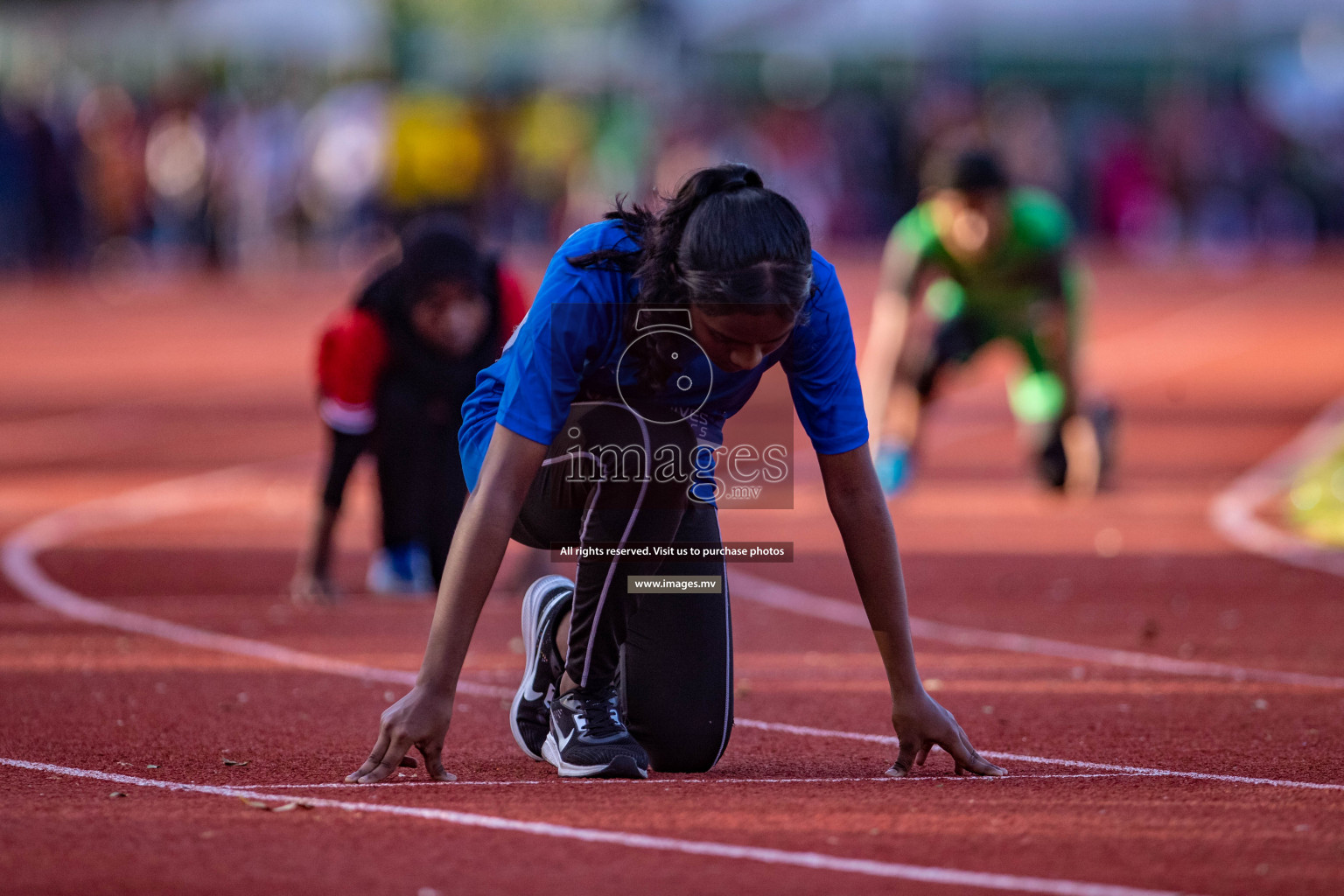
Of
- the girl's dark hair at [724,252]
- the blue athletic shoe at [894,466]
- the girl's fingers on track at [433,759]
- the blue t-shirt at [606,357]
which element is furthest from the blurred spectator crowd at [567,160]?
the girl's fingers on track at [433,759]

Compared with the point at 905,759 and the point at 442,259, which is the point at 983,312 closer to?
the point at 442,259

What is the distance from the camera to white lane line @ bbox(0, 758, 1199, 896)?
10.6 feet

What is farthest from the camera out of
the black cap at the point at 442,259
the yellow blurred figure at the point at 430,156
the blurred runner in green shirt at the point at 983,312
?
the yellow blurred figure at the point at 430,156

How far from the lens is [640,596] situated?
4184 mm

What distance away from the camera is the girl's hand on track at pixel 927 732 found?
389 centimetres

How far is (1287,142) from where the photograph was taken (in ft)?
90.5

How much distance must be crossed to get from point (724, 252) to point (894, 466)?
5.81 meters

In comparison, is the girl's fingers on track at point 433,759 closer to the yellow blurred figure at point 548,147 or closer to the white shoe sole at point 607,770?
the white shoe sole at point 607,770

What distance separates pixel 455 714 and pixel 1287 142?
2532cm

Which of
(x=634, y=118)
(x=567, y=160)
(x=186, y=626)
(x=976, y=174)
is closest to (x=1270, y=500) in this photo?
(x=976, y=174)

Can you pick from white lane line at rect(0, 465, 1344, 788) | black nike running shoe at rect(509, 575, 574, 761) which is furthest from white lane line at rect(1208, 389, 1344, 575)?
black nike running shoe at rect(509, 575, 574, 761)

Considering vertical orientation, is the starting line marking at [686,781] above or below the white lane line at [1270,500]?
below

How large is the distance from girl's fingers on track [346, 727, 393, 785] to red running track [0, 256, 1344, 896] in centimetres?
4

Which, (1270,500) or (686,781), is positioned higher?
(1270,500)
